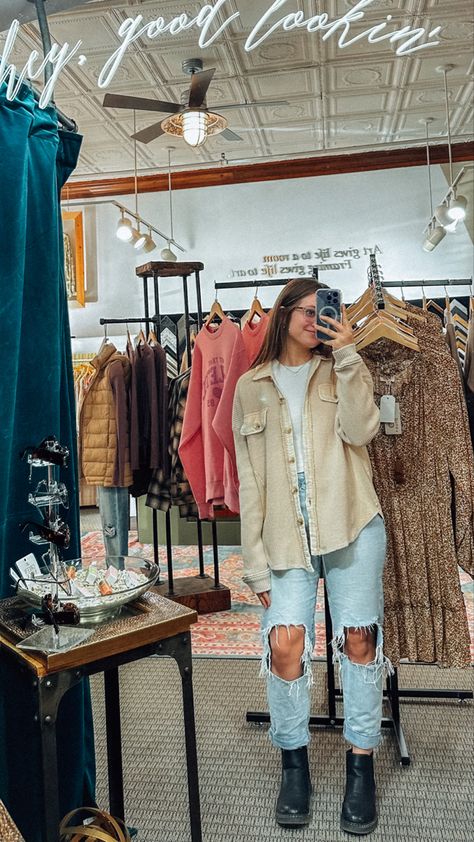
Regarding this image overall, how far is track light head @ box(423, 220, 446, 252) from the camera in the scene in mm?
6777

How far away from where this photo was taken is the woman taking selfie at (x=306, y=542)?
2.02 meters

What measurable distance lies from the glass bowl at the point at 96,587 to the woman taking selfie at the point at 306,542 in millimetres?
426

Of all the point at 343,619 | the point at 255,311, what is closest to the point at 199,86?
the point at 255,311

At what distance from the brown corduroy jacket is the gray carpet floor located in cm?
127

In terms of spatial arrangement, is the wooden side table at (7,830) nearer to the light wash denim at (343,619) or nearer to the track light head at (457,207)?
the light wash denim at (343,619)

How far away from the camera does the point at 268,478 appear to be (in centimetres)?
207

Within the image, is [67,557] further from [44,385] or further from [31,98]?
[31,98]

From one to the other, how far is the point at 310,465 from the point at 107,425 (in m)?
2.31

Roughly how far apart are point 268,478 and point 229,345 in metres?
1.31

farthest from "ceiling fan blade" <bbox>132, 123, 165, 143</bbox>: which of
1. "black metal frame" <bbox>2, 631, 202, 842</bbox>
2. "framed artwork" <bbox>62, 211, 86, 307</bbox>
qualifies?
"black metal frame" <bbox>2, 631, 202, 842</bbox>

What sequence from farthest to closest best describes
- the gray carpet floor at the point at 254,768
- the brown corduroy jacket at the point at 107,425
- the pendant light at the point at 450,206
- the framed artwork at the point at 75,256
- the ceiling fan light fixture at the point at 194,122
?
the framed artwork at the point at 75,256 < the pendant light at the point at 450,206 < the ceiling fan light fixture at the point at 194,122 < the brown corduroy jacket at the point at 107,425 < the gray carpet floor at the point at 254,768

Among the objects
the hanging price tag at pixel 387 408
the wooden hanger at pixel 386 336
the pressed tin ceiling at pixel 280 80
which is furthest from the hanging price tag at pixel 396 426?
the pressed tin ceiling at pixel 280 80

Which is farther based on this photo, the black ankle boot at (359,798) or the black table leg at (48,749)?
the black ankle boot at (359,798)

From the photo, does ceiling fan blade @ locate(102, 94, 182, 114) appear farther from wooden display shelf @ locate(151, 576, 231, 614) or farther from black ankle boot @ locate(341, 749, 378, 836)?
black ankle boot @ locate(341, 749, 378, 836)
